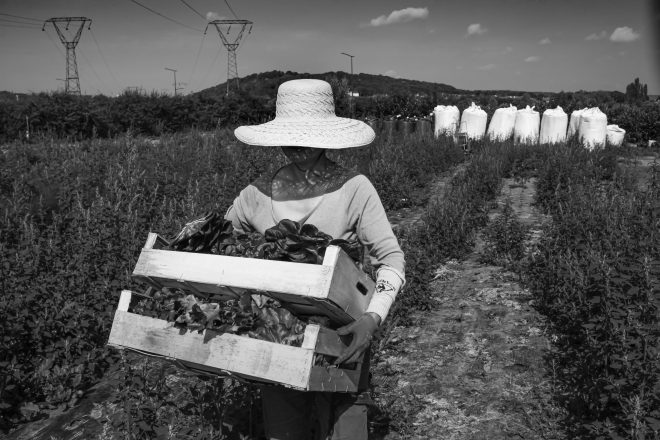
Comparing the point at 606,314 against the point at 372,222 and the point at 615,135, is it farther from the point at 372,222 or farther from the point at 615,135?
the point at 615,135

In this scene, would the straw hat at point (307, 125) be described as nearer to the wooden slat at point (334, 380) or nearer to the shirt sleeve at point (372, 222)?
the shirt sleeve at point (372, 222)

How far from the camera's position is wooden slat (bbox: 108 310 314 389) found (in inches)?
61.6

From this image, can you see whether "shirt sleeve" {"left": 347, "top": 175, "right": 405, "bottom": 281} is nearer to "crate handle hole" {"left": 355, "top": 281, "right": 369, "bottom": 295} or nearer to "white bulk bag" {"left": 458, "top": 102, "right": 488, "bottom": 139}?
"crate handle hole" {"left": 355, "top": 281, "right": 369, "bottom": 295}

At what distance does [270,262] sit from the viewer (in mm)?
1662

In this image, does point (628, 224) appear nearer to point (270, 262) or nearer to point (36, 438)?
point (270, 262)

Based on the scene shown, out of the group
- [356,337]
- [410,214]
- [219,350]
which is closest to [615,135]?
[410,214]

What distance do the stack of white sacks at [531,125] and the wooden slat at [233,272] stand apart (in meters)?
12.7

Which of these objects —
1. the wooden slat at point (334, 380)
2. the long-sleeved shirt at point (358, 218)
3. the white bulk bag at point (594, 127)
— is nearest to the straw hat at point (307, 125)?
the long-sleeved shirt at point (358, 218)

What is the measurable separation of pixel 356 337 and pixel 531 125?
46.8 feet

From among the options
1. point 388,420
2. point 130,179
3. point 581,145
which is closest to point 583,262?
point 388,420

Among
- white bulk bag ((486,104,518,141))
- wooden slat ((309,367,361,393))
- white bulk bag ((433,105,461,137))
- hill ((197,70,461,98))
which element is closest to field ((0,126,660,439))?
wooden slat ((309,367,361,393))

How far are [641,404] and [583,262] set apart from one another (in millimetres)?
1519

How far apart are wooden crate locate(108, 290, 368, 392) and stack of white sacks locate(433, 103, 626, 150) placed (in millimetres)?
12720

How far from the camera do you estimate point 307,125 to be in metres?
2.00
